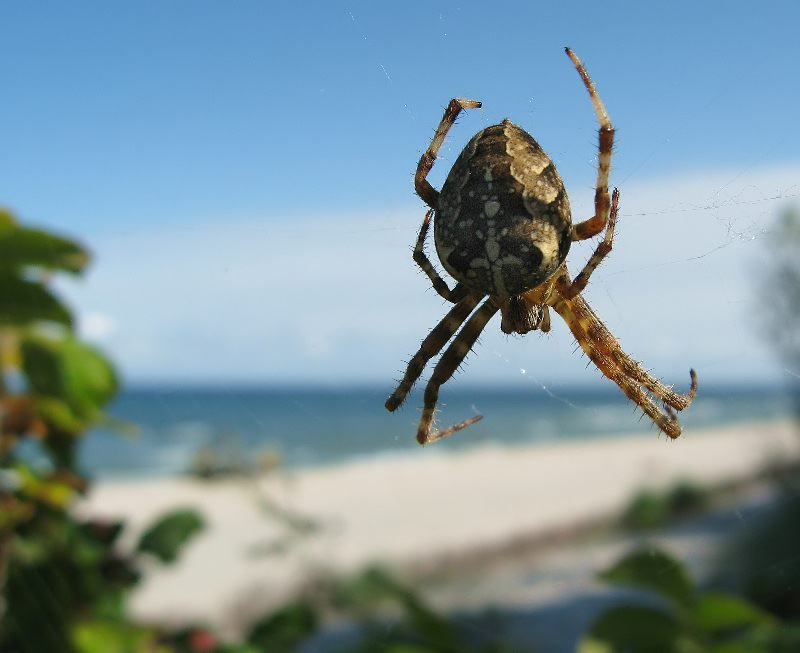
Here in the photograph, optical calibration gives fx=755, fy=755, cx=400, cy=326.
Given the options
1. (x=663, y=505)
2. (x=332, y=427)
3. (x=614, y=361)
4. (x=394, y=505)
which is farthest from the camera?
(x=332, y=427)

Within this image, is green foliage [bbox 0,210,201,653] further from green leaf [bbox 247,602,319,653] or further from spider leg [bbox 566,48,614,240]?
spider leg [bbox 566,48,614,240]

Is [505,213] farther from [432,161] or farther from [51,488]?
[51,488]

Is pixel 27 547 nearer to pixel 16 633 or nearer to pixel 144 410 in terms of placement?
pixel 16 633

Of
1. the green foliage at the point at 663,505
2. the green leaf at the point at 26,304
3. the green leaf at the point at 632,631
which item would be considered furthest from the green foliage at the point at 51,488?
the green foliage at the point at 663,505

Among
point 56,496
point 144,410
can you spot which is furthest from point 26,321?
point 144,410

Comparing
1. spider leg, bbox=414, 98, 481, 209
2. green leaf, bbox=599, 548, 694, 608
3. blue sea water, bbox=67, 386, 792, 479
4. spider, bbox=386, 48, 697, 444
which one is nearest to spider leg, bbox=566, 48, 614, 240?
spider, bbox=386, 48, 697, 444

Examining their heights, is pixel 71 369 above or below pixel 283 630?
above

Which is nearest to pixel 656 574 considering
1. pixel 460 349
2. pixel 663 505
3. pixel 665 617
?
pixel 665 617

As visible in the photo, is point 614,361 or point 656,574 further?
point 614,361
